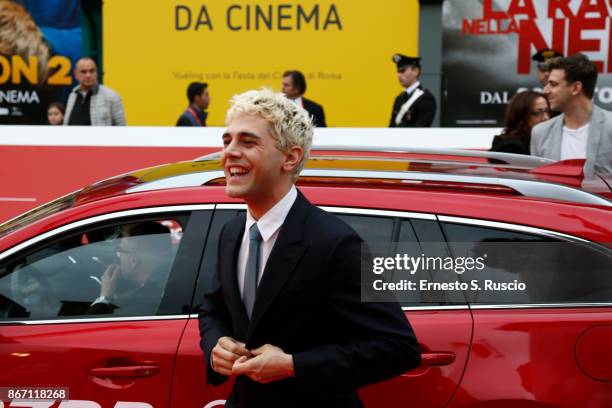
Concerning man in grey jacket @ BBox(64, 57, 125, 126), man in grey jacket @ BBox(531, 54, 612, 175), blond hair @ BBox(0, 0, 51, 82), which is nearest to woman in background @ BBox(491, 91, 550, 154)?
man in grey jacket @ BBox(531, 54, 612, 175)

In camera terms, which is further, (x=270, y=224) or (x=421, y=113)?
(x=421, y=113)

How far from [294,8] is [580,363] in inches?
322

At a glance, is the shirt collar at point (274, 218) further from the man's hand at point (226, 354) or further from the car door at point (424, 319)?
the car door at point (424, 319)

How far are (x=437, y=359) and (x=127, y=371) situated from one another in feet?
3.57

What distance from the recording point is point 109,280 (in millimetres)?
3461

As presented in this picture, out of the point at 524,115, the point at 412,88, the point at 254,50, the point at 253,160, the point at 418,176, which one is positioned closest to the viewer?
the point at 253,160

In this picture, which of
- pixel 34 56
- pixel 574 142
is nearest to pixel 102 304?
pixel 574 142

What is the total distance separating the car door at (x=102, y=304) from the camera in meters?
3.22

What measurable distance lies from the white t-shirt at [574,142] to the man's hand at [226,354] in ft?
11.1

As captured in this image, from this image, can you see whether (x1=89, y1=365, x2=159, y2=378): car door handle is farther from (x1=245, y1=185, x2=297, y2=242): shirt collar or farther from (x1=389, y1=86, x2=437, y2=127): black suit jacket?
(x1=389, y1=86, x2=437, y2=127): black suit jacket

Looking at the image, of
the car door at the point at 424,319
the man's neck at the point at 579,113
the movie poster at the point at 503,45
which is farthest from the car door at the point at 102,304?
the movie poster at the point at 503,45

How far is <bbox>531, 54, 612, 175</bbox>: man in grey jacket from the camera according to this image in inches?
201

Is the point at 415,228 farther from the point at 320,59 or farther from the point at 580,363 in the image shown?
the point at 320,59

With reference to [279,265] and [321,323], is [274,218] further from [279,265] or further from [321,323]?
[321,323]
